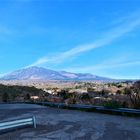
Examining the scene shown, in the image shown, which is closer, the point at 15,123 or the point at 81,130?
the point at 81,130

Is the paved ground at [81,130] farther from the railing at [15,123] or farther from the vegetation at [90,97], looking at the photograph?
the vegetation at [90,97]

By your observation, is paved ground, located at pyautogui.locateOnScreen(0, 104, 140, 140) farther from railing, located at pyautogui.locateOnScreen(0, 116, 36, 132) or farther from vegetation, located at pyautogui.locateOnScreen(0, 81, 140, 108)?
vegetation, located at pyautogui.locateOnScreen(0, 81, 140, 108)

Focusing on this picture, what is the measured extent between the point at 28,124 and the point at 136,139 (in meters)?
5.23

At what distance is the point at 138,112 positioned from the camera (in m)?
21.6

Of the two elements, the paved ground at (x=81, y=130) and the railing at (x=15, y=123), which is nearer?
the paved ground at (x=81, y=130)

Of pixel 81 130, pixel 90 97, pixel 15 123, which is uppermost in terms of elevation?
pixel 90 97

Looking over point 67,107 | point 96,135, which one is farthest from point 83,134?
point 67,107

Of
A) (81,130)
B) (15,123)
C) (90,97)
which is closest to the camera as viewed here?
(81,130)

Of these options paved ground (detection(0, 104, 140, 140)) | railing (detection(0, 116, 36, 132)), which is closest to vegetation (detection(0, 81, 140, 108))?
paved ground (detection(0, 104, 140, 140))

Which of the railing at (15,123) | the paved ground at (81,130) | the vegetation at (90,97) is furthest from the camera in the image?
the vegetation at (90,97)

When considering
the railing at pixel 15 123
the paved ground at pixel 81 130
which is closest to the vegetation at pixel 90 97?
the paved ground at pixel 81 130

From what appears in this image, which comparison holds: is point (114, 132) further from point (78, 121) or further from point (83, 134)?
point (78, 121)

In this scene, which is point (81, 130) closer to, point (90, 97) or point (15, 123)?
point (15, 123)

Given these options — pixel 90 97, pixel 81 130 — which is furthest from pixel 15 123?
pixel 90 97
